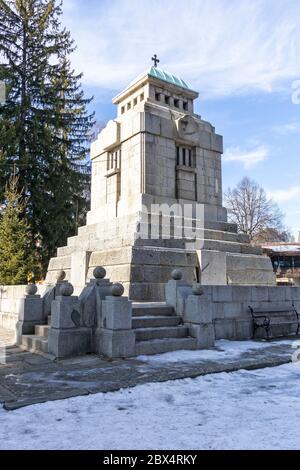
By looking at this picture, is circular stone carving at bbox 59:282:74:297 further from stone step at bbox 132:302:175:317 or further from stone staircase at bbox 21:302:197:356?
stone step at bbox 132:302:175:317

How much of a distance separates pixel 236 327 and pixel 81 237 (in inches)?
235

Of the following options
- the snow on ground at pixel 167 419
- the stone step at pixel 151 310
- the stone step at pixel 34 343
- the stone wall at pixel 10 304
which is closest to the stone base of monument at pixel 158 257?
the stone step at pixel 151 310

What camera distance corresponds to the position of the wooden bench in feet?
32.1

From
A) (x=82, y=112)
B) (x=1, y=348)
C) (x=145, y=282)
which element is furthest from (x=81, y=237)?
(x=82, y=112)

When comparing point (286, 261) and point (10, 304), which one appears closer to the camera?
point (10, 304)

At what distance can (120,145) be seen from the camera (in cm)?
1324

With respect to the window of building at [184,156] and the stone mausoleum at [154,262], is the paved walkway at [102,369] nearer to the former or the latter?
the stone mausoleum at [154,262]

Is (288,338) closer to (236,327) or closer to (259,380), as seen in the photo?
(236,327)

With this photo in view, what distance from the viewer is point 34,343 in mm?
8109

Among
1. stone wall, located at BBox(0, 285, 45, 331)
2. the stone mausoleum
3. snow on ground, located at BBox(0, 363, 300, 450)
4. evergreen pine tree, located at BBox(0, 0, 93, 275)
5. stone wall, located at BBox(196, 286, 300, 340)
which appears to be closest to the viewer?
snow on ground, located at BBox(0, 363, 300, 450)

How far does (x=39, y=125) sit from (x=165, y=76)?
12218 mm

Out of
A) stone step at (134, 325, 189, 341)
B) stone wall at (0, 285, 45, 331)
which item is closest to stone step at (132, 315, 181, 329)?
stone step at (134, 325, 189, 341)

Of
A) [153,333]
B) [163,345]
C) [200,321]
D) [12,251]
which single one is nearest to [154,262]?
[200,321]

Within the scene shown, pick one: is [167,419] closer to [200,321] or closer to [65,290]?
[65,290]
